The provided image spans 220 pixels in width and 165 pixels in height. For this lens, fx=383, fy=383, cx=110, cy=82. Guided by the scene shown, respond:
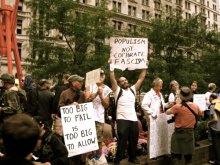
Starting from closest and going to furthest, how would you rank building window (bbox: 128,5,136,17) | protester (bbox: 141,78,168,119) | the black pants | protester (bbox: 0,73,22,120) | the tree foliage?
protester (bbox: 0,73,22,120)
the black pants
protester (bbox: 141,78,168,119)
the tree foliage
building window (bbox: 128,5,136,17)

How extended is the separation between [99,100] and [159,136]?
6.31ft

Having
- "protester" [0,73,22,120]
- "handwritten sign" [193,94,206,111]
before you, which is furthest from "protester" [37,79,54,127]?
"handwritten sign" [193,94,206,111]

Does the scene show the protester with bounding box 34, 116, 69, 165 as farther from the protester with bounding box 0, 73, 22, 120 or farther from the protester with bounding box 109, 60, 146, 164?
the protester with bounding box 109, 60, 146, 164

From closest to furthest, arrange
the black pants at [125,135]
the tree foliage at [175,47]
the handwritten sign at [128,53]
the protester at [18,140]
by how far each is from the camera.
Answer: the protester at [18,140], the black pants at [125,135], the handwritten sign at [128,53], the tree foliage at [175,47]

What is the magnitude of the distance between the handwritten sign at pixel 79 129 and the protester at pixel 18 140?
350 cm

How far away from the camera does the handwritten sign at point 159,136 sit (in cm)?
772

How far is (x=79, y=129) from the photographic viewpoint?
6.09 meters

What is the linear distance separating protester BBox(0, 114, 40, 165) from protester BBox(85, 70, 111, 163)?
4.14m

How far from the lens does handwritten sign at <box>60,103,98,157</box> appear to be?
5.90 meters

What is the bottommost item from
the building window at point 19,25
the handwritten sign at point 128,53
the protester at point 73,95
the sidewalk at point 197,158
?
the sidewalk at point 197,158

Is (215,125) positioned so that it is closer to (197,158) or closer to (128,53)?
(197,158)

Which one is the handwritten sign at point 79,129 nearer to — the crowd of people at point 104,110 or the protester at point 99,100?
the crowd of people at point 104,110

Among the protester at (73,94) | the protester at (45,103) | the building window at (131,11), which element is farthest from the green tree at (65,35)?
the building window at (131,11)

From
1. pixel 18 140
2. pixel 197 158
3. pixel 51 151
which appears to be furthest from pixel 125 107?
pixel 18 140
